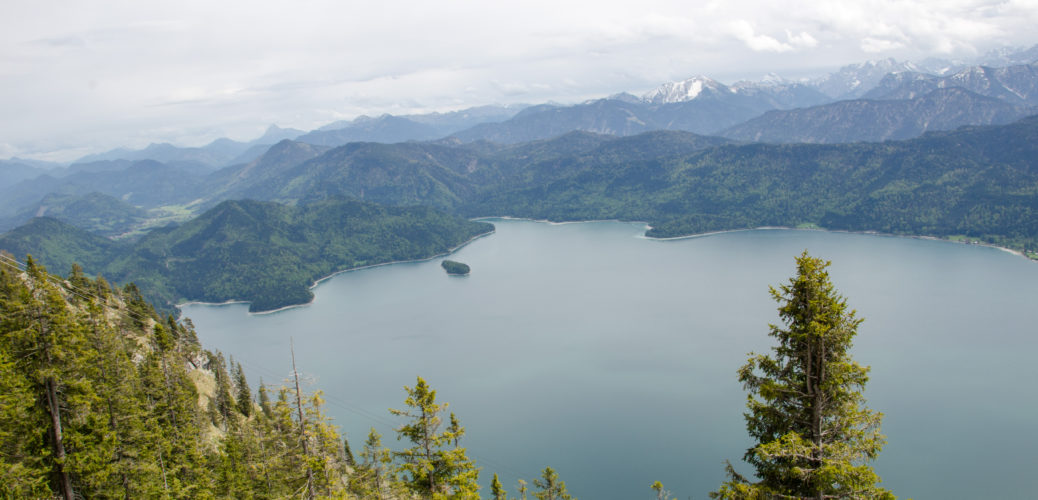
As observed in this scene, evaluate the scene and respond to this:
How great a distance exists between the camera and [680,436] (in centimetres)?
6322

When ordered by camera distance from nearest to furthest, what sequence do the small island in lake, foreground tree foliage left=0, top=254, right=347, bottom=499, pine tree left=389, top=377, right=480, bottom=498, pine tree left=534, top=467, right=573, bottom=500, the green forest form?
the green forest → foreground tree foliage left=0, top=254, right=347, bottom=499 → pine tree left=389, top=377, right=480, bottom=498 → pine tree left=534, top=467, right=573, bottom=500 → the small island in lake

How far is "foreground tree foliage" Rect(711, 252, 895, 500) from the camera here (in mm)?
11336

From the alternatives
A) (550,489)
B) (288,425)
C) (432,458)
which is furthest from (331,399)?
(432,458)

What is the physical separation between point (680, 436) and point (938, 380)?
40384 mm

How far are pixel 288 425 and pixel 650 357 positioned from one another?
76.8 metres

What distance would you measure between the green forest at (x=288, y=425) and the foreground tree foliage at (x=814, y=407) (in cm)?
3

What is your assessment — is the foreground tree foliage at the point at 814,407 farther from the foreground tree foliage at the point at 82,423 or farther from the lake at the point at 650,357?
the foreground tree foliage at the point at 82,423

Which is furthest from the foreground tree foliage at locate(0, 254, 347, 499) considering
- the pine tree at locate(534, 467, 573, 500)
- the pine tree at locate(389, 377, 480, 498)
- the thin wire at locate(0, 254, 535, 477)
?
the thin wire at locate(0, 254, 535, 477)

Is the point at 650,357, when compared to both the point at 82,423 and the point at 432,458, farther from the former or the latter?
the point at 82,423

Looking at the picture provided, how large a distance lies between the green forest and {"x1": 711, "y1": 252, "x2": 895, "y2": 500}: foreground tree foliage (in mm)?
32

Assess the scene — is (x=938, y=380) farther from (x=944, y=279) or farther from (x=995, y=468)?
(x=944, y=279)

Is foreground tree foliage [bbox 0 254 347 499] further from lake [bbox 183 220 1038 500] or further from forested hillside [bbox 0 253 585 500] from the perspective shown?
lake [bbox 183 220 1038 500]

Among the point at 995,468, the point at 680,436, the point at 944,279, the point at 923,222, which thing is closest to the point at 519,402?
the point at 680,436

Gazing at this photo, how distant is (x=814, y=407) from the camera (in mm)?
12008
